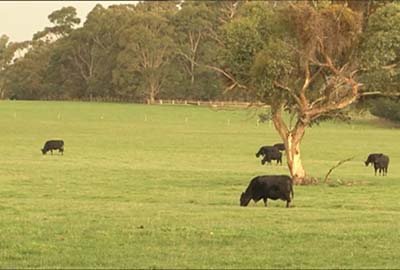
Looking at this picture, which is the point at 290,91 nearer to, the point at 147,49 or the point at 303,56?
the point at 303,56

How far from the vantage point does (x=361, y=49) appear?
31141mm

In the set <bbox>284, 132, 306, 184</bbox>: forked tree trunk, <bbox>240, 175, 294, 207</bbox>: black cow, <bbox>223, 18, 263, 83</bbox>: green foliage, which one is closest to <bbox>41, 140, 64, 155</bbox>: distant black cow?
<bbox>223, 18, 263, 83</bbox>: green foliage

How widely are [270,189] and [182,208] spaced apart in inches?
120

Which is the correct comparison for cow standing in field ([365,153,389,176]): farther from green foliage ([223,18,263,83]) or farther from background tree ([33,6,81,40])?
background tree ([33,6,81,40])

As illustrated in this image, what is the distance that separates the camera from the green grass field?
40.8 feet

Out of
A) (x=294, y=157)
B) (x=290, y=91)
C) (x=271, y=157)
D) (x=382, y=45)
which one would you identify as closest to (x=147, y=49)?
(x=271, y=157)

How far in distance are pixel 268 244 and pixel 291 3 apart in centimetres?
1915

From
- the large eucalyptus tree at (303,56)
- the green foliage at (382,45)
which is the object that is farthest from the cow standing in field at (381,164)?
the green foliage at (382,45)

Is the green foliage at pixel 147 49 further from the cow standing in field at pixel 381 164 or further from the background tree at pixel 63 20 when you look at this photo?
the cow standing in field at pixel 381 164

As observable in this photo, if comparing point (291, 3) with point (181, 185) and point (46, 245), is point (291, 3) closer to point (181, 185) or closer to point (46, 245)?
point (181, 185)

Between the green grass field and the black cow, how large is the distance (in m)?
0.34

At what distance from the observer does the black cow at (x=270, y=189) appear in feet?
74.4

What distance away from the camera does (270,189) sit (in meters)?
22.8

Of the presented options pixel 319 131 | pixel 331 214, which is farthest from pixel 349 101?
pixel 319 131
